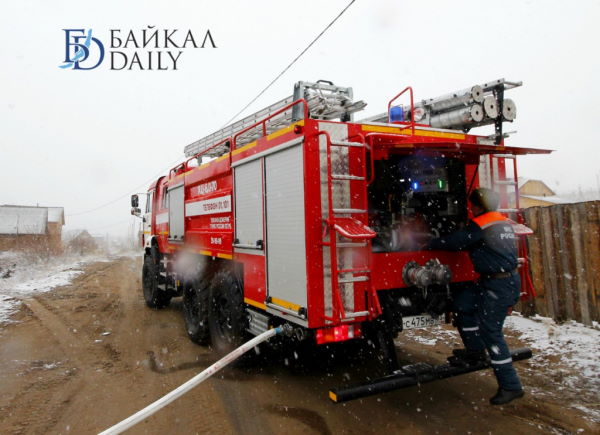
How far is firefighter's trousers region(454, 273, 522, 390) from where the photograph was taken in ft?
11.7

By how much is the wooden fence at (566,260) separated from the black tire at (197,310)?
17.4ft

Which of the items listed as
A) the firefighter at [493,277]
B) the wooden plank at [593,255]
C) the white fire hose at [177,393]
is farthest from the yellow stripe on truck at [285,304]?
the wooden plank at [593,255]

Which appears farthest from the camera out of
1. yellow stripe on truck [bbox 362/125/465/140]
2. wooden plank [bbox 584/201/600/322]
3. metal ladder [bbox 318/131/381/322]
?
wooden plank [bbox 584/201/600/322]

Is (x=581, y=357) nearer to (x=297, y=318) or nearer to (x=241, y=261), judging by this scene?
(x=297, y=318)

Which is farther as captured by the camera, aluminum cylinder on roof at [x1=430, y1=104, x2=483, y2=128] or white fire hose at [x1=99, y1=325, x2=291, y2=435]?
aluminum cylinder on roof at [x1=430, y1=104, x2=483, y2=128]

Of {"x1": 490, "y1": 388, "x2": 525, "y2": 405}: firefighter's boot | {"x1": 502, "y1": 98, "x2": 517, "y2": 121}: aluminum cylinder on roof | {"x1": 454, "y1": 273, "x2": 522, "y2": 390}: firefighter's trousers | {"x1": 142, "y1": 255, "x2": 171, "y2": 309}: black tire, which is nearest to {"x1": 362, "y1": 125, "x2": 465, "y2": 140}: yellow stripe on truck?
{"x1": 502, "y1": 98, "x2": 517, "y2": 121}: aluminum cylinder on roof

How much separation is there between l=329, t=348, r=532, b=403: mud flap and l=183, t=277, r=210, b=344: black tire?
126 inches

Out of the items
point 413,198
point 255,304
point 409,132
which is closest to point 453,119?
point 409,132

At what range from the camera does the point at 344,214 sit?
3.56 metres

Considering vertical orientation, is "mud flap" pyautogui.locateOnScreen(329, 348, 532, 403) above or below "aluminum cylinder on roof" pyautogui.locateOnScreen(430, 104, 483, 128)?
below

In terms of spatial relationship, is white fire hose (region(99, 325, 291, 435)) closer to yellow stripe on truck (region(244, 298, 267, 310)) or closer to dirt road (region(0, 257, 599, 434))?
yellow stripe on truck (region(244, 298, 267, 310))

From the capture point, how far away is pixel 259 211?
4.41m

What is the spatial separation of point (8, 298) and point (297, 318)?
1150 centimetres

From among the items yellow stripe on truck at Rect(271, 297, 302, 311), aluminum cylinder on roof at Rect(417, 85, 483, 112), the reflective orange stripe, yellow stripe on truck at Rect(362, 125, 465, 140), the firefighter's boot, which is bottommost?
the firefighter's boot
